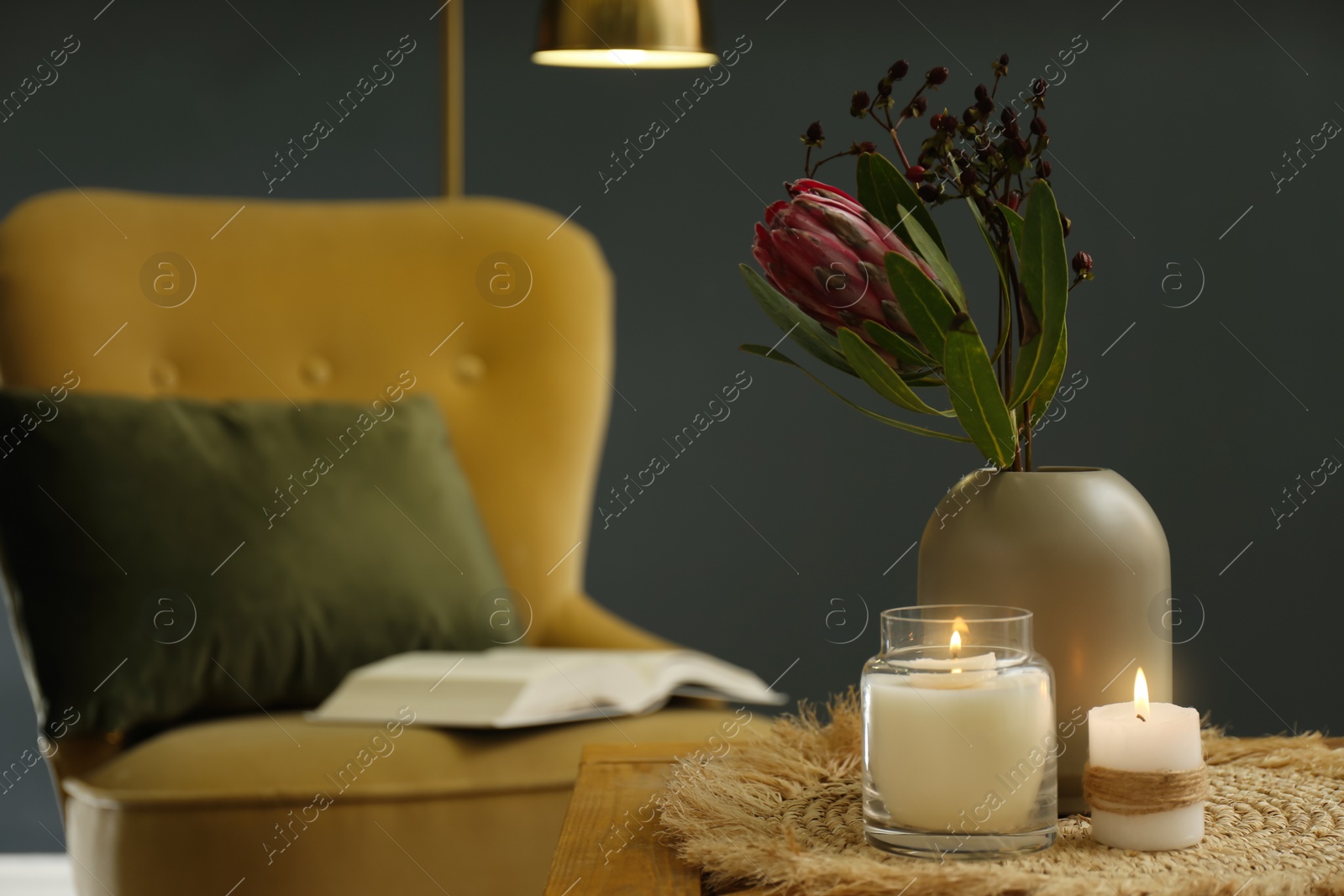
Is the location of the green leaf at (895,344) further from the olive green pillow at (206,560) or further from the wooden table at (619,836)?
the olive green pillow at (206,560)

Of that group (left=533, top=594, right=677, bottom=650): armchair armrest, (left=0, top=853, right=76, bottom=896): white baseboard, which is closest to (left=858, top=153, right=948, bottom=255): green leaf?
(left=533, top=594, right=677, bottom=650): armchair armrest

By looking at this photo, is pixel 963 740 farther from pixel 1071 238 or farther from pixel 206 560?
pixel 1071 238

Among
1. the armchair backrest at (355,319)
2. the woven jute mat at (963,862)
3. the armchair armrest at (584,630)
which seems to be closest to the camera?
the woven jute mat at (963,862)

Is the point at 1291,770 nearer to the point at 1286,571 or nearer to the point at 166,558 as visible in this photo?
the point at 166,558

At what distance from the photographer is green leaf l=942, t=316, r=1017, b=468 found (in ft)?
2.08

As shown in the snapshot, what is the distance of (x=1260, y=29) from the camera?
2.28m

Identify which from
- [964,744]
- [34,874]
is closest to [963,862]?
[964,744]

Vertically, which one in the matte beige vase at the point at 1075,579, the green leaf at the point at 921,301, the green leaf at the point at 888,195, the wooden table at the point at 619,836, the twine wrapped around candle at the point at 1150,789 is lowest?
the wooden table at the point at 619,836

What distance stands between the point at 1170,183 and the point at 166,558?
5.84 feet

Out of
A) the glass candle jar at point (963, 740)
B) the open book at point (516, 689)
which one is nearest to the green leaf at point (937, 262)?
the glass candle jar at point (963, 740)

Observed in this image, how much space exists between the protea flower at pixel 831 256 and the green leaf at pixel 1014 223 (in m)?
0.05

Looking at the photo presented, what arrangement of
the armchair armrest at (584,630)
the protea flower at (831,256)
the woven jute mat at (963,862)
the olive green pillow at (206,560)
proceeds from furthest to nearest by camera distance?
the armchair armrest at (584,630)
the olive green pillow at (206,560)
the protea flower at (831,256)
the woven jute mat at (963,862)

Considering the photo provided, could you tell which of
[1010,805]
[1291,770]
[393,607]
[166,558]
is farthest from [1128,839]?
[166,558]

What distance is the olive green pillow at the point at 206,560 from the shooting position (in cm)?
136
